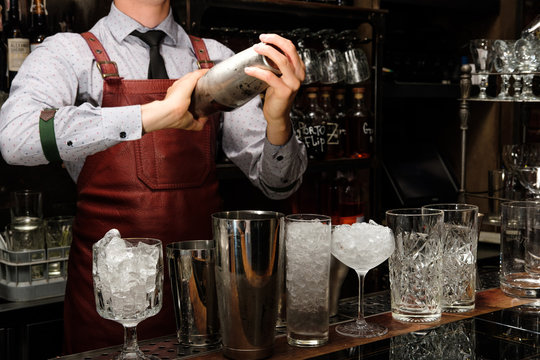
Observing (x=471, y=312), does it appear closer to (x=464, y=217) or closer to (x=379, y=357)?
(x=464, y=217)

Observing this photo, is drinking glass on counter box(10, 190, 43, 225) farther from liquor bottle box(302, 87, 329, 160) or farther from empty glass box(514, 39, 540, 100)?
empty glass box(514, 39, 540, 100)

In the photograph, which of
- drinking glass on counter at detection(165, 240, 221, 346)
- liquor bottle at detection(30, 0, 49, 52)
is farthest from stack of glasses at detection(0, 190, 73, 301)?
drinking glass on counter at detection(165, 240, 221, 346)

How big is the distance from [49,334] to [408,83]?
6.04ft

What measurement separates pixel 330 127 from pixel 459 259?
58.5 inches

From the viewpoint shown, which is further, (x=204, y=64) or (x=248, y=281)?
(x=204, y=64)

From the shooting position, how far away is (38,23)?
236 centimetres

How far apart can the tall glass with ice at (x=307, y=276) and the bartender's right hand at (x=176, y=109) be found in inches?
16.1

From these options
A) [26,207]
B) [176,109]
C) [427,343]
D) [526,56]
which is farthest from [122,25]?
[526,56]

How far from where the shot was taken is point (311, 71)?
102 inches

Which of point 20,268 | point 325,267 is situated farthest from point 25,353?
point 325,267

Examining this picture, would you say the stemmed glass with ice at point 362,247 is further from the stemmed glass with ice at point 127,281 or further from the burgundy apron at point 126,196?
the burgundy apron at point 126,196

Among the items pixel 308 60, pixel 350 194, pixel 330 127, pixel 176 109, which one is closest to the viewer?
pixel 176 109

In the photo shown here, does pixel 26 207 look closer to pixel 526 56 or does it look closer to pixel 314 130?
pixel 314 130

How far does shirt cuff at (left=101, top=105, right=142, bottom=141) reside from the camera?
1.51 metres
